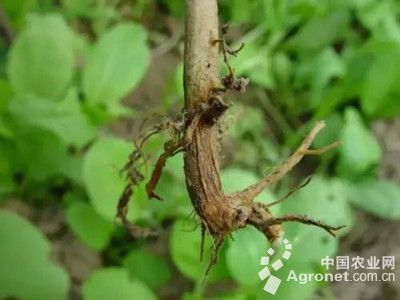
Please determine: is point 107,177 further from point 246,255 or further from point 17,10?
point 17,10

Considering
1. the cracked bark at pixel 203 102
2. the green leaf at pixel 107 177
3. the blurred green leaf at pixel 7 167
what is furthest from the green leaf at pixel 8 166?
the cracked bark at pixel 203 102

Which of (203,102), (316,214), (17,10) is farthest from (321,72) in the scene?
(203,102)

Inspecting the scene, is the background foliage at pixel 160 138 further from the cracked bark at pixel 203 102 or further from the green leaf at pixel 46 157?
the cracked bark at pixel 203 102

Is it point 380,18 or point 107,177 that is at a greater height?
point 380,18

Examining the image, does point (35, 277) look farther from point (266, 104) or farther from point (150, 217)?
point (266, 104)

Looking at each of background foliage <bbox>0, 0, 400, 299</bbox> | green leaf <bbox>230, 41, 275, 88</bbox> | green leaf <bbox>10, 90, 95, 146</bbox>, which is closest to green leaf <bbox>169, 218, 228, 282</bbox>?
background foliage <bbox>0, 0, 400, 299</bbox>

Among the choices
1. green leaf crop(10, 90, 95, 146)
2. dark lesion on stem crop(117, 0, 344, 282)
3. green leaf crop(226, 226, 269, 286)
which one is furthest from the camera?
green leaf crop(10, 90, 95, 146)

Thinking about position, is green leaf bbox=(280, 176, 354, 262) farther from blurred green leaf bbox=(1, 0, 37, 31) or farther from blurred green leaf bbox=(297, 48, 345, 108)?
blurred green leaf bbox=(1, 0, 37, 31)
